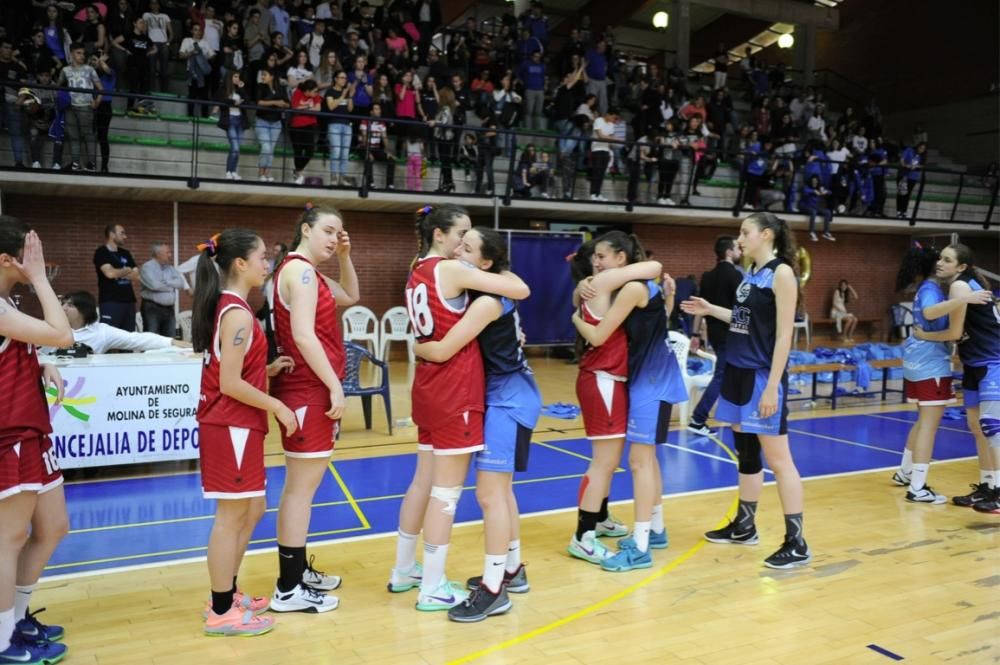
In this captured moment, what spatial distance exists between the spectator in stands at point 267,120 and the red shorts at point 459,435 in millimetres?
10012

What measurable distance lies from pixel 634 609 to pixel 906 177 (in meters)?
18.1

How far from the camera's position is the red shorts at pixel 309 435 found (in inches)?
147

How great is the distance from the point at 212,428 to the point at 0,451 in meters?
0.78

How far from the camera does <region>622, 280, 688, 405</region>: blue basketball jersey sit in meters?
4.54

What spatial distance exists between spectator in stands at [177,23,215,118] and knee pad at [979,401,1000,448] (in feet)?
38.1

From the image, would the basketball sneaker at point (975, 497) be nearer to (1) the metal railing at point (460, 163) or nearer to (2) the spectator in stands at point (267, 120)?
(1) the metal railing at point (460, 163)

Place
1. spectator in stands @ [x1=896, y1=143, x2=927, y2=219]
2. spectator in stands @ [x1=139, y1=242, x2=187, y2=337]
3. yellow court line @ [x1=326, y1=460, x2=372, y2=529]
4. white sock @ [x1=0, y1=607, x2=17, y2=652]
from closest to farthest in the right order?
white sock @ [x1=0, y1=607, x2=17, y2=652]
yellow court line @ [x1=326, y1=460, x2=372, y2=529]
spectator in stands @ [x1=139, y1=242, x2=187, y2=337]
spectator in stands @ [x1=896, y1=143, x2=927, y2=219]

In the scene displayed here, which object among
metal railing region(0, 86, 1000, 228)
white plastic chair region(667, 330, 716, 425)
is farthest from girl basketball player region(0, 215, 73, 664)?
metal railing region(0, 86, 1000, 228)

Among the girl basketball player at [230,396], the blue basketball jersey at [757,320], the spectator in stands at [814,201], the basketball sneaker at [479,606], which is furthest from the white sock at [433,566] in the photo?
the spectator in stands at [814,201]

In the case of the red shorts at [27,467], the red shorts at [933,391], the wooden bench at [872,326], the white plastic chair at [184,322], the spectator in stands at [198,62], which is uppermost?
the spectator in stands at [198,62]

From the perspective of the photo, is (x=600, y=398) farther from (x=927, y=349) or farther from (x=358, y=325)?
(x=358, y=325)

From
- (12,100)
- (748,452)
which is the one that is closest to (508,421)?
(748,452)

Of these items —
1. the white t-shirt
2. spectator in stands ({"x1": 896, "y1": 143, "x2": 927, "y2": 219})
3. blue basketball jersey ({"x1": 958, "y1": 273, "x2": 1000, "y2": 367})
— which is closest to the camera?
blue basketball jersey ({"x1": 958, "y1": 273, "x2": 1000, "y2": 367})

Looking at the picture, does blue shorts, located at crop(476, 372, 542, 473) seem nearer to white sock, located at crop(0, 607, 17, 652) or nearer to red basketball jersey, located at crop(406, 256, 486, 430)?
red basketball jersey, located at crop(406, 256, 486, 430)
